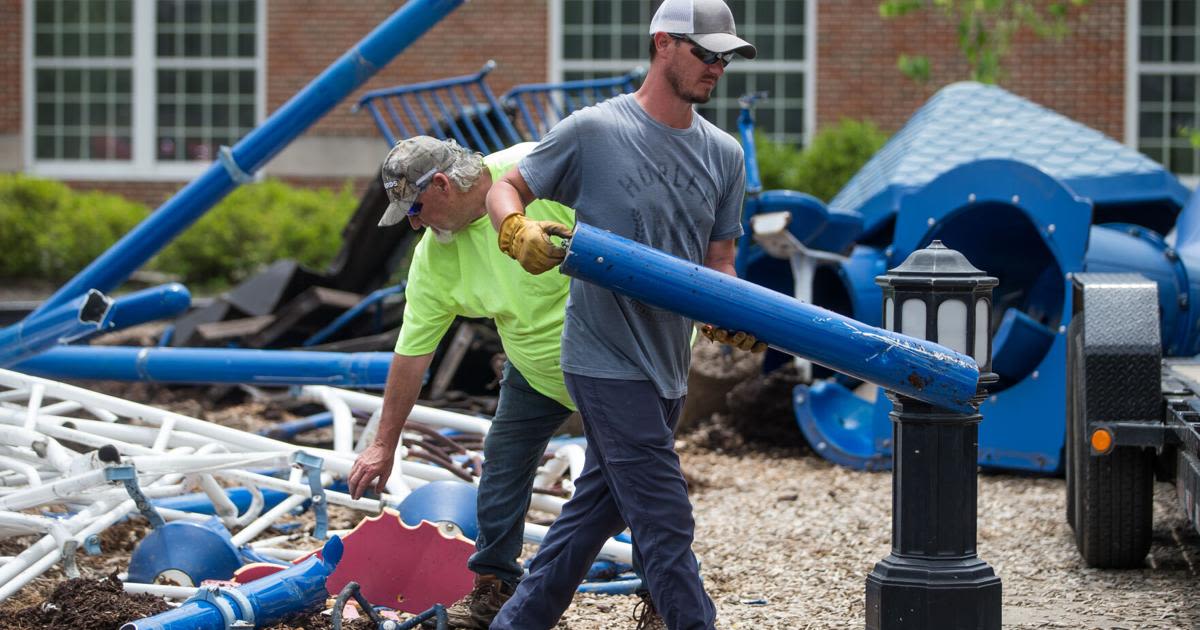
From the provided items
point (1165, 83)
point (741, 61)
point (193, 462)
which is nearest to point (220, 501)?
point (193, 462)

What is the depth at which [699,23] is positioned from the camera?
128 inches

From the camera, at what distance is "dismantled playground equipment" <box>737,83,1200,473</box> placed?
21.4ft

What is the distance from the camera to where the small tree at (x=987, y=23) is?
14.3 metres

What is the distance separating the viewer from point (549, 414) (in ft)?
12.9

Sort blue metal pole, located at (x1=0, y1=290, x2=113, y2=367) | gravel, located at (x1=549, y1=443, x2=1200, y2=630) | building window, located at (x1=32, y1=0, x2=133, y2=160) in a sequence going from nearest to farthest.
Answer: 1. gravel, located at (x1=549, y1=443, x2=1200, y2=630)
2. blue metal pole, located at (x1=0, y1=290, x2=113, y2=367)
3. building window, located at (x1=32, y1=0, x2=133, y2=160)

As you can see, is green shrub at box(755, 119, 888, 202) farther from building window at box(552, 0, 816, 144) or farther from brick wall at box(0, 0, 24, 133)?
brick wall at box(0, 0, 24, 133)

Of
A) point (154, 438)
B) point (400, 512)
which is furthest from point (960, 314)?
point (154, 438)

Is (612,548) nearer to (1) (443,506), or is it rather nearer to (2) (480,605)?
(1) (443,506)

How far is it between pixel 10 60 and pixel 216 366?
1289 centimetres

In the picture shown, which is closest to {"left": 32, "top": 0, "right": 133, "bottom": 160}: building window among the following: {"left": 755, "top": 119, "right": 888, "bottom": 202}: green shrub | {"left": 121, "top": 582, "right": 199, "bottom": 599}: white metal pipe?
{"left": 755, "top": 119, "right": 888, "bottom": 202}: green shrub

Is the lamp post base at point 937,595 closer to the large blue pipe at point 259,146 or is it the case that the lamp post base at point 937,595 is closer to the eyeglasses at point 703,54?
the eyeglasses at point 703,54

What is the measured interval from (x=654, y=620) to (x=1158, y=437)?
5.76ft

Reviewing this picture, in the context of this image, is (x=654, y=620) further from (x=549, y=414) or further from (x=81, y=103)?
(x=81, y=103)

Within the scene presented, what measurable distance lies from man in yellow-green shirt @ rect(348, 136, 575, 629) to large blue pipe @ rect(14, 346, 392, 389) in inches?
84.5
